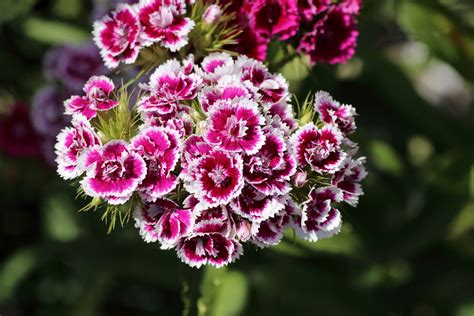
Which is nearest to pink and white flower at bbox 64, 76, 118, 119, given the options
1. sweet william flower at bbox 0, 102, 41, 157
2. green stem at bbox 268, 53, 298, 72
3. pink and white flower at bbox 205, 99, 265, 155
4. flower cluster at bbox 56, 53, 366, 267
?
flower cluster at bbox 56, 53, 366, 267

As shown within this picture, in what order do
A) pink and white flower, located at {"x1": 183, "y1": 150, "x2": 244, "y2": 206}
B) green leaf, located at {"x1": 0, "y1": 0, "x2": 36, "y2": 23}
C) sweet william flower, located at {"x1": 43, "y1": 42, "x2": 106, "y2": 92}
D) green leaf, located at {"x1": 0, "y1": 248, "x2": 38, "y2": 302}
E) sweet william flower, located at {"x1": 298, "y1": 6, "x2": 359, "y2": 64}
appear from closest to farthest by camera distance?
pink and white flower, located at {"x1": 183, "y1": 150, "x2": 244, "y2": 206}
sweet william flower, located at {"x1": 298, "y1": 6, "x2": 359, "y2": 64}
sweet william flower, located at {"x1": 43, "y1": 42, "x2": 106, "y2": 92}
green leaf, located at {"x1": 0, "y1": 0, "x2": 36, "y2": 23}
green leaf, located at {"x1": 0, "y1": 248, "x2": 38, "y2": 302}

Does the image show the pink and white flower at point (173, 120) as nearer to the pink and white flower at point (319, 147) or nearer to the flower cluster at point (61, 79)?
the pink and white flower at point (319, 147)

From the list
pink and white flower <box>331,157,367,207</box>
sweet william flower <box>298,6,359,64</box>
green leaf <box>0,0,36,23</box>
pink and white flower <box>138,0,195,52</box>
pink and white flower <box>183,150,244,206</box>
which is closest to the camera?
pink and white flower <box>183,150,244,206</box>

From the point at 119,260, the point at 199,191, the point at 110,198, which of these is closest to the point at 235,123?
the point at 199,191

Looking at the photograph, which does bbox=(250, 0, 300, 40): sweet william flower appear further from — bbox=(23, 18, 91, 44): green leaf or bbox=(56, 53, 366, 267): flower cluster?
bbox=(23, 18, 91, 44): green leaf

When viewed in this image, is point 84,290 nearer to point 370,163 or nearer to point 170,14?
point 370,163

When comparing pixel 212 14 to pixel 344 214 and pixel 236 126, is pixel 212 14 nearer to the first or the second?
pixel 236 126
